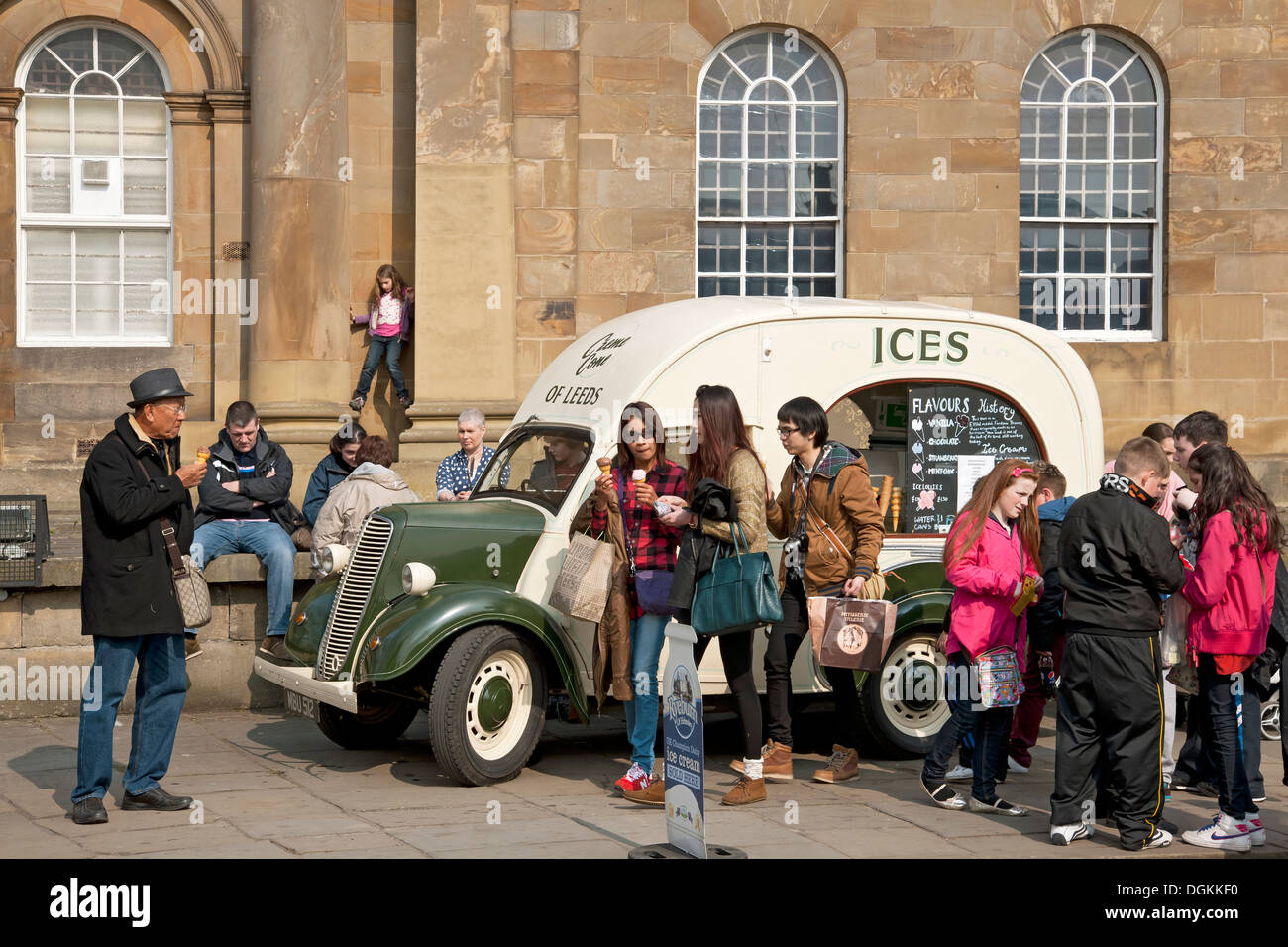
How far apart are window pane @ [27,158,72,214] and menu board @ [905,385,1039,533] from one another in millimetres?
9366

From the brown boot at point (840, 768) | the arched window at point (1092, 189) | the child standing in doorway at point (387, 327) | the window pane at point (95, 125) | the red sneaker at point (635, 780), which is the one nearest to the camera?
the red sneaker at point (635, 780)

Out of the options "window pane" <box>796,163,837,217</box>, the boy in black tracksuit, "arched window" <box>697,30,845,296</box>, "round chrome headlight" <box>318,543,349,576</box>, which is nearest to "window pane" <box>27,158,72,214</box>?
"arched window" <box>697,30,845,296</box>

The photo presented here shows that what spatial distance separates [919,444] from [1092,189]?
24.1 feet

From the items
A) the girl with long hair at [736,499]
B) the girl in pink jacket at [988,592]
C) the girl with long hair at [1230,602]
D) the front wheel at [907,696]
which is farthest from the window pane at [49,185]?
the girl with long hair at [1230,602]

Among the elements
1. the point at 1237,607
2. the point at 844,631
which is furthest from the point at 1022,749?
the point at 1237,607

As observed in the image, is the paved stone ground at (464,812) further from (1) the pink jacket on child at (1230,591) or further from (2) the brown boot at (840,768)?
(1) the pink jacket on child at (1230,591)

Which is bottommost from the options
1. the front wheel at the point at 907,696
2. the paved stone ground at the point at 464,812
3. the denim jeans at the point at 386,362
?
the paved stone ground at the point at 464,812

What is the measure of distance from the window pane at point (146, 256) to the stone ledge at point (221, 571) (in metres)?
5.35

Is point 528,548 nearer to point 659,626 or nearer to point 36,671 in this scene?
point 659,626

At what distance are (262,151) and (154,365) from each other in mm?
2260

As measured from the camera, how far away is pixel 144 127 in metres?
15.4

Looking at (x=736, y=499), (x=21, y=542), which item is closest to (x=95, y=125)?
(x=21, y=542)

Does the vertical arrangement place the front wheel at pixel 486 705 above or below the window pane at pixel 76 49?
below

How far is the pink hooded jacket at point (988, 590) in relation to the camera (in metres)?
7.73
